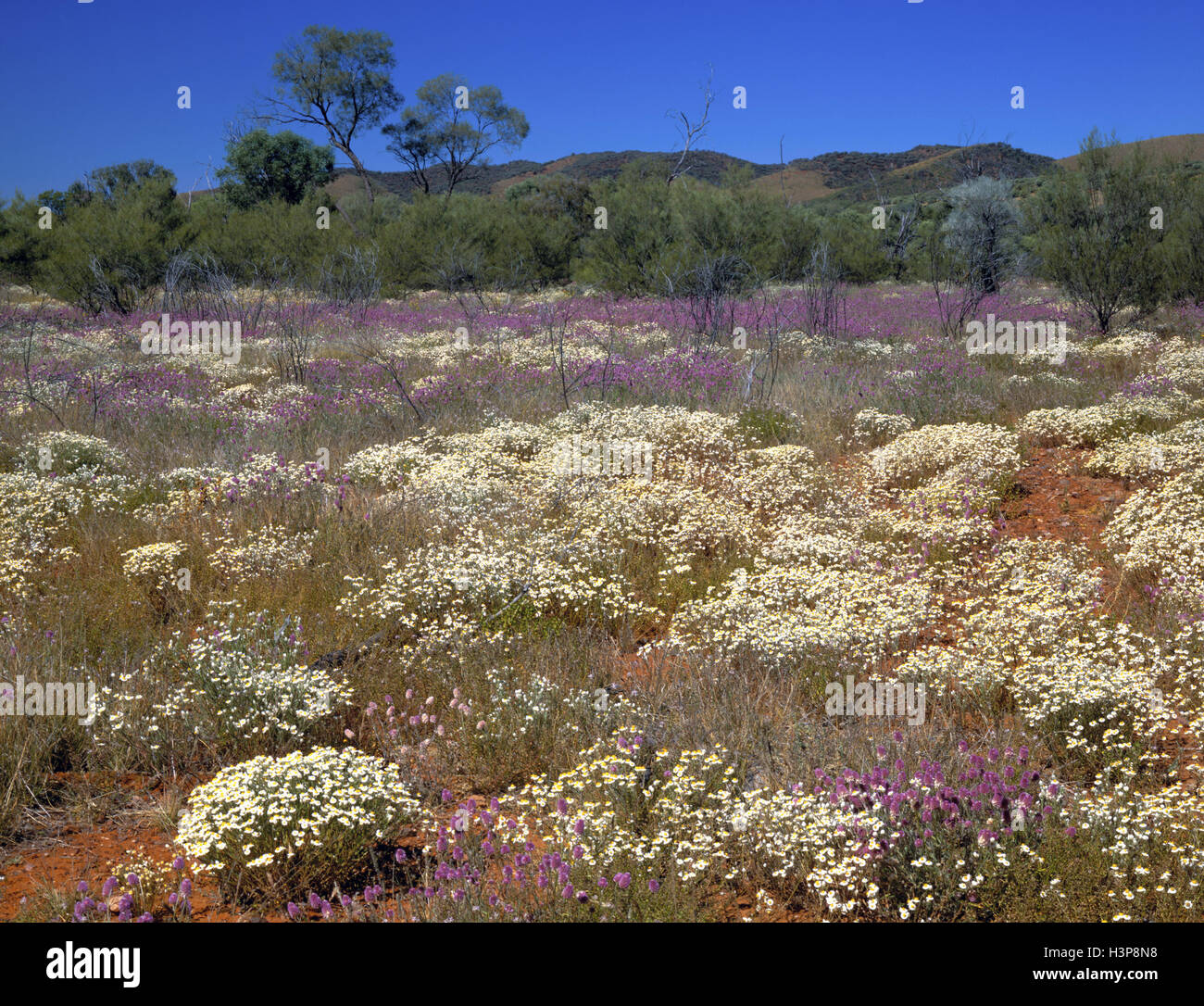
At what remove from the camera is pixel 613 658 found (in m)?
4.29

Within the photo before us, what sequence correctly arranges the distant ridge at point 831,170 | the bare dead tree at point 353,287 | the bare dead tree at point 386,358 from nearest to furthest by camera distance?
the bare dead tree at point 386,358, the bare dead tree at point 353,287, the distant ridge at point 831,170

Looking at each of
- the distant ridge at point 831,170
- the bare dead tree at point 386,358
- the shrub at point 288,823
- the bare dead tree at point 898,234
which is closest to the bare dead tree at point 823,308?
the bare dead tree at point 386,358

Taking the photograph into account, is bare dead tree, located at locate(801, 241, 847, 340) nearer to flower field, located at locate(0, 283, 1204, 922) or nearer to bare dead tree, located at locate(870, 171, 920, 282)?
flower field, located at locate(0, 283, 1204, 922)

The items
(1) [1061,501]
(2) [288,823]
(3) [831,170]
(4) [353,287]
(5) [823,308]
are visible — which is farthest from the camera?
(3) [831,170]

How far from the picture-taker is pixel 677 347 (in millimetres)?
13750

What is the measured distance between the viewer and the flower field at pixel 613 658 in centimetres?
255

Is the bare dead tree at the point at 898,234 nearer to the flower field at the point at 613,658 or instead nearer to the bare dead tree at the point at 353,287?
the bare dead tree at the point at 353,287

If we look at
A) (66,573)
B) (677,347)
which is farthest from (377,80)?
(66,573)

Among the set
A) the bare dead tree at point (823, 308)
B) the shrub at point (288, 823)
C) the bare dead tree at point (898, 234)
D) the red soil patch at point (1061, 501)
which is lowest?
the shrub at point (288, 823)

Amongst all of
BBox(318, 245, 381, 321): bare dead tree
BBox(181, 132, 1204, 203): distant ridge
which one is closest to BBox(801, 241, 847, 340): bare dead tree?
BBox(318, 245, 381, 321): bare dead tree

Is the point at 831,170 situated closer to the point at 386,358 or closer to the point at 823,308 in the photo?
A: the point at 823,308

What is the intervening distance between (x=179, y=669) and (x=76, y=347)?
13.4 m

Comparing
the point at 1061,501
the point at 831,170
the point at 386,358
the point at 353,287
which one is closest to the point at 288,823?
the point at 1061,501

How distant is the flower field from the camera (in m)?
2.55
